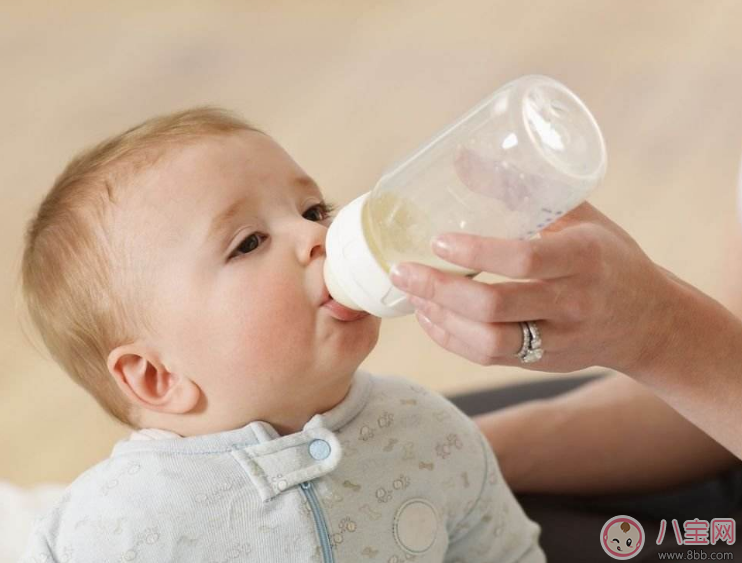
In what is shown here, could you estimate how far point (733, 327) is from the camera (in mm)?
1132

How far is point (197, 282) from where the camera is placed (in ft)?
3.58

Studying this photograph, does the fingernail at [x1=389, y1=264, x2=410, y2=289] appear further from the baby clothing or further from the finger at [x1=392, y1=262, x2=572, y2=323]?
the baby clothing

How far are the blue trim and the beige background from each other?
1.11 meters

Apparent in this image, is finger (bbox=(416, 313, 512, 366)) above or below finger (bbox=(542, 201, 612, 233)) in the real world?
below

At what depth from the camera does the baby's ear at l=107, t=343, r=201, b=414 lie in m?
1.12

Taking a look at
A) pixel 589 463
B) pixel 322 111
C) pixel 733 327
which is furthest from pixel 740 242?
pixel 322 111

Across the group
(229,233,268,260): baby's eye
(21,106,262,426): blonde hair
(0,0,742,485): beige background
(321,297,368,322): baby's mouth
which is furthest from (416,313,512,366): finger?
(0,0,742,485): beige background

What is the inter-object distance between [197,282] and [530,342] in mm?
355

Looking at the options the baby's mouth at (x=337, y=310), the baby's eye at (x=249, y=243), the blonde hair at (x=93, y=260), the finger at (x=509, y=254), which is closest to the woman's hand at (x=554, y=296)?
the finger at (x=509, y=254)

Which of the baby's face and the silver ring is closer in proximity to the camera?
the silver ring

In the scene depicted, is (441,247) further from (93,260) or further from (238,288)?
(93,260)

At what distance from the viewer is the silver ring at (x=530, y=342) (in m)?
0.95

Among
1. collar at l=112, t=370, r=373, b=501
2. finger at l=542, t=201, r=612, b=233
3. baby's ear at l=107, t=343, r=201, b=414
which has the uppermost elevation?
finger at l=542, t=201, r=612, b=233

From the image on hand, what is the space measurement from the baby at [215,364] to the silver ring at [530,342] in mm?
186
